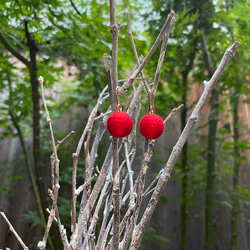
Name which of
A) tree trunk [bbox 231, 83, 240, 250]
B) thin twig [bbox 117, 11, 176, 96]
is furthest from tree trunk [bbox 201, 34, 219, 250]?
thin twig [bbox 117, 11, 176, 96]

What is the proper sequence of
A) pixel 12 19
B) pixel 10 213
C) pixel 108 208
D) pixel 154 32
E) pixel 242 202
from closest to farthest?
1. pixel 108 208
2. pixel 12 19
3. pixel 154 32
4. pixel 10 213
5. pixel 242 202

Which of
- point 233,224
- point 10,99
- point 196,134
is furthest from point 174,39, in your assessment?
point 233,224

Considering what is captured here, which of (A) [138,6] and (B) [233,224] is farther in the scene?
(B) [233,224]

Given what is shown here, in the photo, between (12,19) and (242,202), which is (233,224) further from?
(12,19)

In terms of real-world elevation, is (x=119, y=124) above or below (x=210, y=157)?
above

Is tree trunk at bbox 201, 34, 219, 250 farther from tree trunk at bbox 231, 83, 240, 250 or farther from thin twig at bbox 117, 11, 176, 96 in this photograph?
thin twig at bbox 117, 11, 176, 96

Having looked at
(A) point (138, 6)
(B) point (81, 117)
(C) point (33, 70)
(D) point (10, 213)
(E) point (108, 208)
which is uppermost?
(A) point (138, 6)

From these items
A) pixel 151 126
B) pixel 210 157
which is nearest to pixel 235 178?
pixel 210 157

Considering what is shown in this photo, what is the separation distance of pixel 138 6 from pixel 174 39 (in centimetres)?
20

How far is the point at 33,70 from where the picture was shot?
34.9 inches

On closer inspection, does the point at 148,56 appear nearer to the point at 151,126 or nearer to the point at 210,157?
the point at 151,126

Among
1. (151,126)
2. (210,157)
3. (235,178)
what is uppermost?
(151,126)

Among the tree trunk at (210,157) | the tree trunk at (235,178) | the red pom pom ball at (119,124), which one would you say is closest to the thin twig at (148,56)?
the red pom pom ball at (119,124)

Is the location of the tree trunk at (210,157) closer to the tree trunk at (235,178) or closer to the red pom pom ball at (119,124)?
the tree trunk at (235,178)
